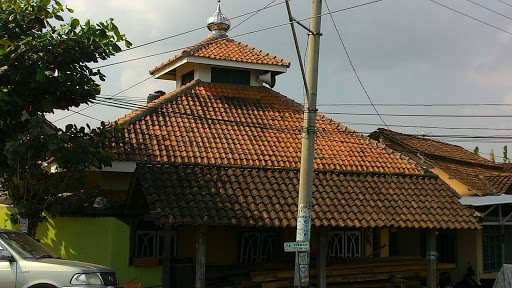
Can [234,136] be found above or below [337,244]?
above

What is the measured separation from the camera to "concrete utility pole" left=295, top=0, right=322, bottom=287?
1270 centimetres

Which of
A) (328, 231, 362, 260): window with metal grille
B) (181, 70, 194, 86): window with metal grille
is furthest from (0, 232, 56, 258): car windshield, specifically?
(181, 70, 194, 86): window with metal grille

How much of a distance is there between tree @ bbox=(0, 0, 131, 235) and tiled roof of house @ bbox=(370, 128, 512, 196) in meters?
12.8

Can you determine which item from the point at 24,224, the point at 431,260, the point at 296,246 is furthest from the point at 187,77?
the point at 296,246

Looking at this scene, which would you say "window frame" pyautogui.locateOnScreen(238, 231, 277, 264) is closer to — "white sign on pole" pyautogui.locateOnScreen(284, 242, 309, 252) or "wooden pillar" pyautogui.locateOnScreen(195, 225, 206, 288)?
"wooden pillar" pyautogui.locateOnScreen(195, 225, 206, 288)

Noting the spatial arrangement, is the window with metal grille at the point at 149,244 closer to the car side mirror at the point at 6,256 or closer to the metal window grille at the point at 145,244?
the metal window grille at the point at 145,244

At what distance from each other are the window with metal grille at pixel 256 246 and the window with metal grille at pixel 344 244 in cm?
173

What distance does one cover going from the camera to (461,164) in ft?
86.1

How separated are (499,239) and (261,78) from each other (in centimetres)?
958

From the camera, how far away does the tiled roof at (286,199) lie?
1454 centimetres

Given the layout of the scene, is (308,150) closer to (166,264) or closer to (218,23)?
(166,264)

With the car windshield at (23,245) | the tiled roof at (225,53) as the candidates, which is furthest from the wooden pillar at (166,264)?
the tiled roof at (225,53)

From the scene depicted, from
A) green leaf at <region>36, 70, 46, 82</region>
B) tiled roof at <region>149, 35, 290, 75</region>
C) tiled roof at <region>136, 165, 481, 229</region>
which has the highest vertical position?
tiled roof at <region>149, 35, 290, 75</region>

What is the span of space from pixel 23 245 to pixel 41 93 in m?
4.41
